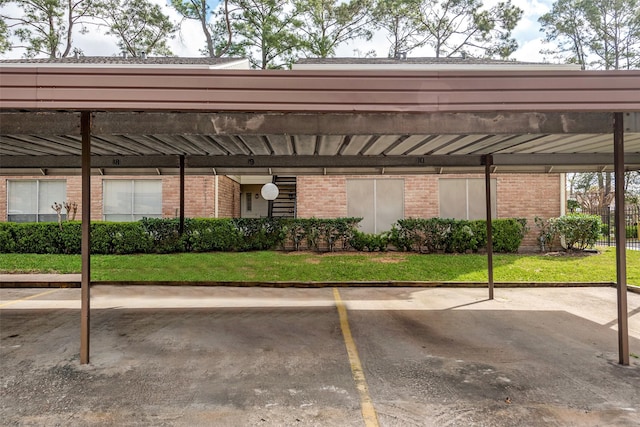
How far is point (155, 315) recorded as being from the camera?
A: 19.3ft

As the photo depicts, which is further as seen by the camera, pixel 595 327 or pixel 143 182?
pixel 143 182

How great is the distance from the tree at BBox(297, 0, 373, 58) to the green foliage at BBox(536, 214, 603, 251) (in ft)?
55.0

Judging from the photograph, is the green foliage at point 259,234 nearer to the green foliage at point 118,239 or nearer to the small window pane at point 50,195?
the green foliage at point 118,239

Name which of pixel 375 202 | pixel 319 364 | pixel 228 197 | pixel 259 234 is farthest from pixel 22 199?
pixel 319 364

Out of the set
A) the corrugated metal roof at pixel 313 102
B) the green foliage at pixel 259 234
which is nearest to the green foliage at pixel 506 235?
the green foliage at pixel 259 234

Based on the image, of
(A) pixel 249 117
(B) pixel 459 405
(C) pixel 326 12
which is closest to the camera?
(B) pixel 459 405

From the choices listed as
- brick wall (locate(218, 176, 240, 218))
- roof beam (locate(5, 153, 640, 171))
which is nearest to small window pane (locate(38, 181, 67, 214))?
brick wall (locate(218, 176, 240, 218))

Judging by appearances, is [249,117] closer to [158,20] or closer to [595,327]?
[595,327]

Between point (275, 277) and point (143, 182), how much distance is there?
7449mm

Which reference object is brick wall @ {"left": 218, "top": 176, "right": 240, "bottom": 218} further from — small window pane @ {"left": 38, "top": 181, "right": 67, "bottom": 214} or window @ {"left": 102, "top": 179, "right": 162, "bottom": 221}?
small window pane @ {"left": 38, "top": 181, "right": 67, "bottom": 214}

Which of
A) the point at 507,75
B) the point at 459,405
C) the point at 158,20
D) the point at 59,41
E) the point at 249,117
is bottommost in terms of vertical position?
the point at 459,405

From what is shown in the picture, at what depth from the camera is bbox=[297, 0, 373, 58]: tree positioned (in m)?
23.8

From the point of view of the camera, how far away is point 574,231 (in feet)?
38.7

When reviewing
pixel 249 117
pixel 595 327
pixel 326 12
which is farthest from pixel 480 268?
pixel 326 12
